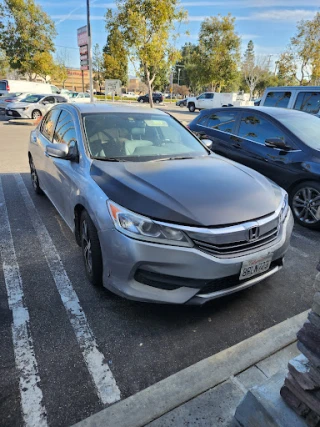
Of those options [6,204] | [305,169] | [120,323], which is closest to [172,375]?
[120,323]

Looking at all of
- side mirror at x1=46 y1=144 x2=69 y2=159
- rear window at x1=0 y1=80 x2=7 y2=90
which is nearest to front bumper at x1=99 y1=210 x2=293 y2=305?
side mirror at x1=46 y1=144 x2=69 y2=159

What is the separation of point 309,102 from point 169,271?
7.81 meters

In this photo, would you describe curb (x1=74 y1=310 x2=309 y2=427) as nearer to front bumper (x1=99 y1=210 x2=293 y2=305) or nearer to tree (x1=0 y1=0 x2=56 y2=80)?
front bumper (x1=99 y1=210 x2=293 y2=305)

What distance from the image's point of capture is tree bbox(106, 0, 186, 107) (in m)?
15.1

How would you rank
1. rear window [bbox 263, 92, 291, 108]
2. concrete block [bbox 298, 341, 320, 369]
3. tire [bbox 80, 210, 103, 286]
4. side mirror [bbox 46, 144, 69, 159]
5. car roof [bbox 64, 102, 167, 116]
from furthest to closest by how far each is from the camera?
1. rear window [bbox 263, 92, 291, 108]
2. car roof [bbox 64, 102, 167, 116]
3. side mirror [bbox 46, 144, 69, 159]
4. tire [bbox 80, 210, 103, 286]
5. concrete block [bbox 298, 341, 320, 369]

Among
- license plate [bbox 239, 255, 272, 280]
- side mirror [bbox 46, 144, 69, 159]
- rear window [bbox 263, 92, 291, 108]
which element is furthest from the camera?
rear window [bbox 263, 92, 291, 108]

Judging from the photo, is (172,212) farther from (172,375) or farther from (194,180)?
(172,375)

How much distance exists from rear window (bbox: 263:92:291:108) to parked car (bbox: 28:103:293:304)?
6232 mm

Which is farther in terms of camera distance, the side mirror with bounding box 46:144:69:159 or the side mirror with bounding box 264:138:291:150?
the side mirror with bounding box 264:138:291:150

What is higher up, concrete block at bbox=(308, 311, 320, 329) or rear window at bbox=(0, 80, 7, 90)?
concrete block at bbox=(308, 311, 320, 329)

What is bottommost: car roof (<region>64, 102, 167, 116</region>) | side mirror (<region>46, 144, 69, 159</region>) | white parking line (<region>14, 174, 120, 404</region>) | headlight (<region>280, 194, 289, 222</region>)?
white parking line (<region>14, 174, 120, 404</region>)

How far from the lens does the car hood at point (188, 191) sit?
86.4 inches

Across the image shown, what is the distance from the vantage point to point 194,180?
8.66 ft

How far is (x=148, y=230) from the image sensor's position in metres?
2.13
